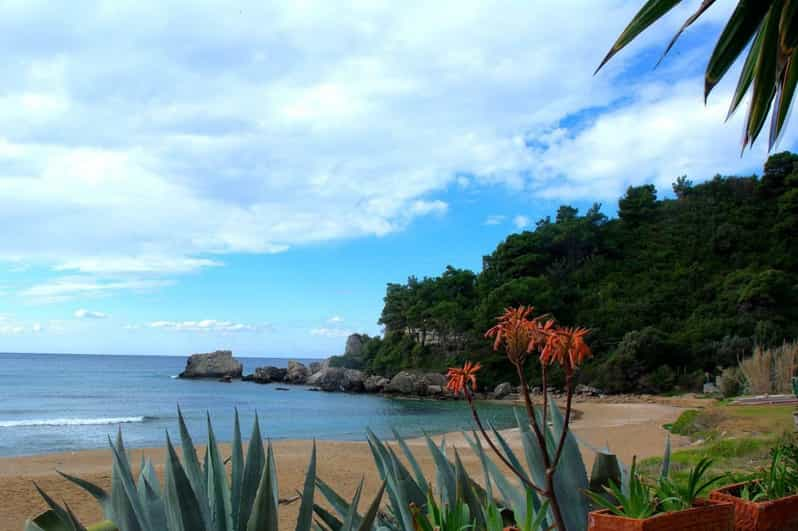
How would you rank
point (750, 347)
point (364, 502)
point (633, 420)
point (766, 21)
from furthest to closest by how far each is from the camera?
point (750, 347) → point (633, 420) → point (364, 502) → point (766, 21)

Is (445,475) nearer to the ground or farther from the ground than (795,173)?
nearer to the ground

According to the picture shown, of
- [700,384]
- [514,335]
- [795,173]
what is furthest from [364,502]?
[795,173]

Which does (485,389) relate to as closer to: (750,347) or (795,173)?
(750,347)

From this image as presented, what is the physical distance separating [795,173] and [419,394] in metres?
26.4

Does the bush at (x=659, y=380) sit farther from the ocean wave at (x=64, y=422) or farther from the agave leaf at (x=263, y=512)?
the agave leaf at (x=263, y=512)

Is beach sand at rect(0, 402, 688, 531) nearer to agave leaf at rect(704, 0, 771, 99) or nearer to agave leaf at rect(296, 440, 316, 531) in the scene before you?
agave leaf at rect(704, 0, 771, 99)

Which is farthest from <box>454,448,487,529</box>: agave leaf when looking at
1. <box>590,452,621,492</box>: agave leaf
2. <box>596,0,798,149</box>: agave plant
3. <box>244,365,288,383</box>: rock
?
<box>244,365,288,383</box>: rock

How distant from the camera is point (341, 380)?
50469mm

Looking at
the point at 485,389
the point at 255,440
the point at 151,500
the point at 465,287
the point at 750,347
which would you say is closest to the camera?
the point at 151,500

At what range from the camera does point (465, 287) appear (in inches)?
2009

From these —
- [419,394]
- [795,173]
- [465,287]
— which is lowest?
[419,394]

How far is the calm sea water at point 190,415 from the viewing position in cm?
2294

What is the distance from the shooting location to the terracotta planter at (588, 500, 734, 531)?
1258 millimetres

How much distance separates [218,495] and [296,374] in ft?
199
